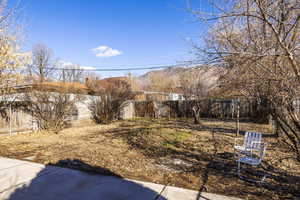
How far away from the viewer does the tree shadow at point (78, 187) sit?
8.44 feet

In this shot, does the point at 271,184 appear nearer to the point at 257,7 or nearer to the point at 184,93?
the point at 257,7

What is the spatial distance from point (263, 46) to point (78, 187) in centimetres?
350

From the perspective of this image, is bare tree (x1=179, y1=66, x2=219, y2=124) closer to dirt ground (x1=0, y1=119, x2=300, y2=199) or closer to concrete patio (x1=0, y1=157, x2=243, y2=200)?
dirt ground (x1=0, y1=119, x2=300, y2=199)

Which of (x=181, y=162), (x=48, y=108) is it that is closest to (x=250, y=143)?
(x=181, y=162)

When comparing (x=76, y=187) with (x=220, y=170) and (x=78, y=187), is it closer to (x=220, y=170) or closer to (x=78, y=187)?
(x=78, y=187)

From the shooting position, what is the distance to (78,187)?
9.36 ft

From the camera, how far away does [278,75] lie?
229cm

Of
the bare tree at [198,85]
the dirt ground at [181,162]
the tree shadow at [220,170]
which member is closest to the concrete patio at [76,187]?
the dirt ground at [181,162]

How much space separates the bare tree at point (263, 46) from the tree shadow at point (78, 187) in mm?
2134

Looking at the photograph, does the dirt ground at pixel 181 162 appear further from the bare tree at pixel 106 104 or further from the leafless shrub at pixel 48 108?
the bare tree at pixel 106 104

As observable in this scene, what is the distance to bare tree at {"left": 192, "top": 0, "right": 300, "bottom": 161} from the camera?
2.08 metres

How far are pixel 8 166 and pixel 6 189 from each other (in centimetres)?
128

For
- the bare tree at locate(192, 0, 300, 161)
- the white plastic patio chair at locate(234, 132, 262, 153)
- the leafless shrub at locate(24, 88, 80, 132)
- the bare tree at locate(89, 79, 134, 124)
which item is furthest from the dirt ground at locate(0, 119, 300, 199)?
the bare tree at locate(89, 79, 134, 124)

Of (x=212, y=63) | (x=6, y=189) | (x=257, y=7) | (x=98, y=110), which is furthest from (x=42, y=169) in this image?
(x=98, y=110)
